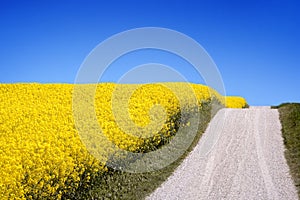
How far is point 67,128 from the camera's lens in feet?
59.9

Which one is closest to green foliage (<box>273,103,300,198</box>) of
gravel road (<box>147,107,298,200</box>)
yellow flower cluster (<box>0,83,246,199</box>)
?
gravel road (<box>147,107,298,200</box>)

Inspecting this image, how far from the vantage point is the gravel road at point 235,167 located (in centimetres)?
1717

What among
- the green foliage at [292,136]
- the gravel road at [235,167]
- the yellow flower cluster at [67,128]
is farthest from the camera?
the green foliage at [292,136]

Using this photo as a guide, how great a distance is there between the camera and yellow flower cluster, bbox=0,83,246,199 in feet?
43.4

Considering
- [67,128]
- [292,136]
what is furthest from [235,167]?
[67,128]

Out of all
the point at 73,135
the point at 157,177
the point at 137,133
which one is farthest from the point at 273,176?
the point at 73,135

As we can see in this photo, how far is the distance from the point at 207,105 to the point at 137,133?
1452 centimetres

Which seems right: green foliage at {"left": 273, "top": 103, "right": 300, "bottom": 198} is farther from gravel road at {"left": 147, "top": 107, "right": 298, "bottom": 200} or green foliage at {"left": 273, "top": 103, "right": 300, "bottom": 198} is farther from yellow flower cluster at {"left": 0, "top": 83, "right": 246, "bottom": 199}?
yellow flower cluster at {"left": 0, "top": 83, "right": 246, "bottom": 199}

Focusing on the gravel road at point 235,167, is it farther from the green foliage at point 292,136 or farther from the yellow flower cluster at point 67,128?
the yellow flower cluster at point 67,128

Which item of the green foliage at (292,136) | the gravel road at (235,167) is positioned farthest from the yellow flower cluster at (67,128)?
the green foliage at (292,136)

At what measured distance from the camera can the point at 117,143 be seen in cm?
1764

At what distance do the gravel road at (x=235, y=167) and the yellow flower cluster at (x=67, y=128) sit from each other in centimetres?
232

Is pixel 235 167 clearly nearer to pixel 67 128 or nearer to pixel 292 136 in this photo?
pixel 292 136

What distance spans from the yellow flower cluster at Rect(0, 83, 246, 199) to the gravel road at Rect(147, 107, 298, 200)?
2.32 metres
